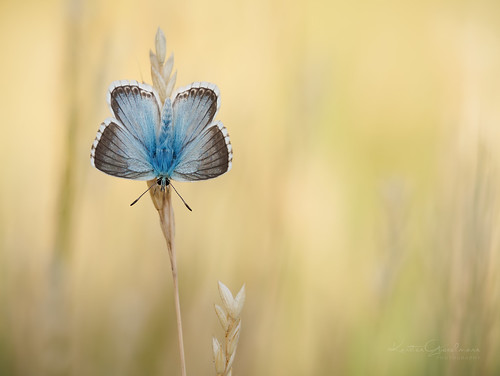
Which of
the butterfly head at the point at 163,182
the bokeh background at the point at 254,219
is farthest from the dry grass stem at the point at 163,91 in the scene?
the bokeh background at the point at 254,219

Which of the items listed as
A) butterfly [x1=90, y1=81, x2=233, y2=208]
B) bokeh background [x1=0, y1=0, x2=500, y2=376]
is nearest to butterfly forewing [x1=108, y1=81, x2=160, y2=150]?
butterfly [x1=90, y1=81, x2=233, y2=208]

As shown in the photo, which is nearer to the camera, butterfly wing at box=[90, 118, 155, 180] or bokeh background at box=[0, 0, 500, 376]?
butterfly wing at box=[90, 118, 155, 180]

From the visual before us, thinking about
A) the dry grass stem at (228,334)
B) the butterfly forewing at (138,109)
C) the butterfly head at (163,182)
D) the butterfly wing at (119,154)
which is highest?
the butterfly forewing at (138,109)

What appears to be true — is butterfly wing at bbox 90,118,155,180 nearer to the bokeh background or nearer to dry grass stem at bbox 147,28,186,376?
dry grass stem at bbox 147,28,186,376

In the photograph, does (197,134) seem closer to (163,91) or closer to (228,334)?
(163,91)

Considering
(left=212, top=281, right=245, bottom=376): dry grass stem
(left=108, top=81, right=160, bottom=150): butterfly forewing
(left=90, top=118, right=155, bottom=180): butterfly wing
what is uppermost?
(left=108, top=81, right=160, bottom=150): butterfly forewing

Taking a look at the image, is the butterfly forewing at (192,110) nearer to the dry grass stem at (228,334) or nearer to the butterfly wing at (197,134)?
the butterfly wing at (197,134)

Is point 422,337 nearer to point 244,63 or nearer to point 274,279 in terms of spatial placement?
point 274,279

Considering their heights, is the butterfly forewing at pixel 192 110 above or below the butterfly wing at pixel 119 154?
above
